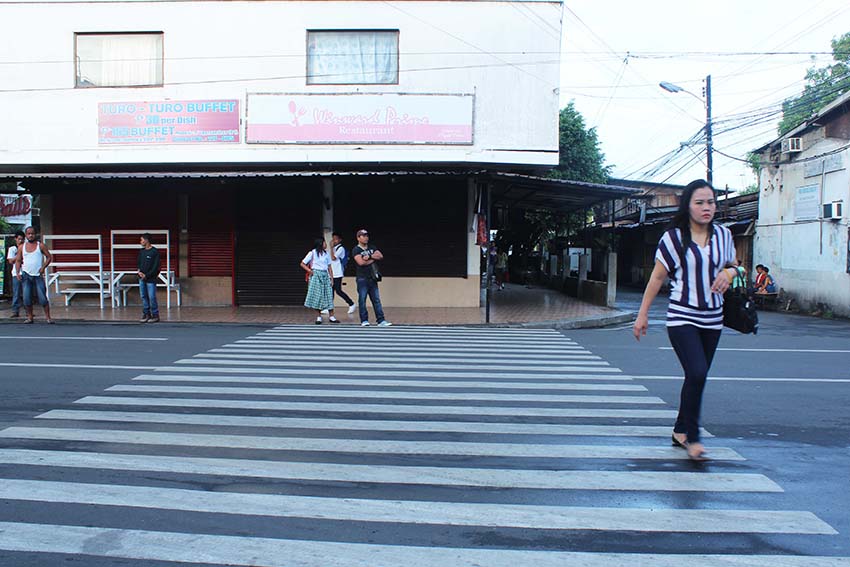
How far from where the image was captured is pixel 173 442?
17.0 ft

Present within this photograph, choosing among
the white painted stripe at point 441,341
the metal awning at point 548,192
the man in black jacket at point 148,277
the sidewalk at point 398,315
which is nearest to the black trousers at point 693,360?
the white painted stripe at point 441,341

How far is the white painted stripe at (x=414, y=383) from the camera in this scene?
7383 mm

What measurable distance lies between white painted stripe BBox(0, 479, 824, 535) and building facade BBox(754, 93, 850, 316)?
1659 cm

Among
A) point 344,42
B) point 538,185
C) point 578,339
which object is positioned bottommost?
point 578,339

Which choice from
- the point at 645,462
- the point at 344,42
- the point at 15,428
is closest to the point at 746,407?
the point at 645,462

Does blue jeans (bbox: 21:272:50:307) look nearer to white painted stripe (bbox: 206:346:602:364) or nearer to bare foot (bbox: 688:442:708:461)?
white painted stripe (bbox: 206:346:602:364)

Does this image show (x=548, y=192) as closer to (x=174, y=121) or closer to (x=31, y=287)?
(x=174, y=121)

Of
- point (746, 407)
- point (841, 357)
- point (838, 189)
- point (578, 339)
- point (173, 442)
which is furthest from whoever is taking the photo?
point (838, 189)

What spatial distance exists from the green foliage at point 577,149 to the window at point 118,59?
18.9 metres

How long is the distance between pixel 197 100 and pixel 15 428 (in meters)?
12.8

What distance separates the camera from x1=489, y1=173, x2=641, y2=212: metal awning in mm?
16297

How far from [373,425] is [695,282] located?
2776 mm

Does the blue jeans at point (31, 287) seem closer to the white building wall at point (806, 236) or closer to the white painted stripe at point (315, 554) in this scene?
the white painted stripe at point (315, 554)

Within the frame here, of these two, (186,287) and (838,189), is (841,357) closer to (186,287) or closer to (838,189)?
(838,189)
